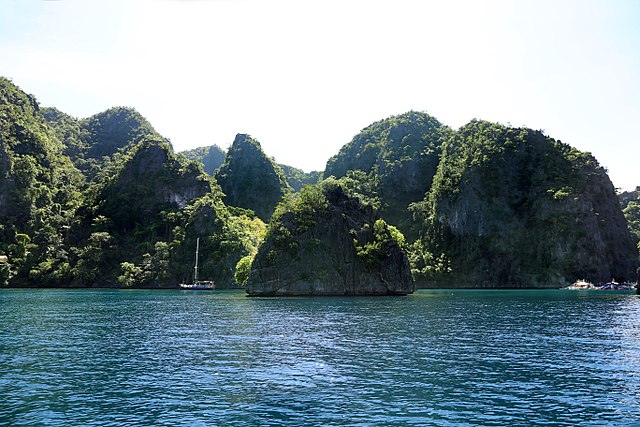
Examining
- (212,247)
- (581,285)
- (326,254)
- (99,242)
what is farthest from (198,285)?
(581,285)

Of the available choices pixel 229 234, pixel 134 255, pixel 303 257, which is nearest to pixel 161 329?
pixel 303 257

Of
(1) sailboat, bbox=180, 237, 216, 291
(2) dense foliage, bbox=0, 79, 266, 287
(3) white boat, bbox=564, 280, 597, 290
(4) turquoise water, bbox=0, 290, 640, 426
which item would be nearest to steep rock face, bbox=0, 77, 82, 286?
(2) dense foliage, bbox=0, 79, 266, 287

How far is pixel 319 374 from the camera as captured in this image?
99.3 feet

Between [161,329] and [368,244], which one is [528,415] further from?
[368,244]

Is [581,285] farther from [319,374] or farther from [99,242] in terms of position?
[319,374]

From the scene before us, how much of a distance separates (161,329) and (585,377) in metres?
38.8

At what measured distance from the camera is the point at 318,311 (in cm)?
7181

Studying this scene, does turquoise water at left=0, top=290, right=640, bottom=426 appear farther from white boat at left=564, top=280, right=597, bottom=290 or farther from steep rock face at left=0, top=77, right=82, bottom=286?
white boat at left=564, top=280, right=597, bottom=290

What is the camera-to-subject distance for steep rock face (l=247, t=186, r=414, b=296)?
369ft

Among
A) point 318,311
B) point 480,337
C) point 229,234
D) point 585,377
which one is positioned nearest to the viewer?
point 585,377

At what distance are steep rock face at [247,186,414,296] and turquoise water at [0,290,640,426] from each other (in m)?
55.8

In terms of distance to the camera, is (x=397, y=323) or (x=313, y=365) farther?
(x=397, y=323)

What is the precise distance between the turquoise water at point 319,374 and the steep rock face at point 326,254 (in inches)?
2196

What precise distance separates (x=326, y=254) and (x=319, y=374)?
8579cm
